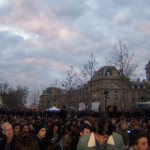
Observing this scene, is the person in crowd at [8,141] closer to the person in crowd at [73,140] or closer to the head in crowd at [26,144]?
the head in crowd at [26,144]

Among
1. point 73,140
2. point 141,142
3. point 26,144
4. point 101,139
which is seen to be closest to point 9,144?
point 26,144

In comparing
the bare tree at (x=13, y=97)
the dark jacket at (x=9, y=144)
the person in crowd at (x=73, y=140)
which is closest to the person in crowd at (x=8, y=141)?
the dark jacket at (x=9, y=144)

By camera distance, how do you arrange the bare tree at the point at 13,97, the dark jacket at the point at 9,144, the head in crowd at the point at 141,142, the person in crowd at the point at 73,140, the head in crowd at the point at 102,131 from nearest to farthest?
the head in crowd at the point at 102,131, the head in crowd at the point at 141,142, the dark jacket at the point at 9,144, the person in crowd at the point at 73,140, the bare tree at the point at 13,97

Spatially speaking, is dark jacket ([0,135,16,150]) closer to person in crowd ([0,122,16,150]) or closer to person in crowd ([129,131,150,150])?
person in crowd ([0,122,16,150])

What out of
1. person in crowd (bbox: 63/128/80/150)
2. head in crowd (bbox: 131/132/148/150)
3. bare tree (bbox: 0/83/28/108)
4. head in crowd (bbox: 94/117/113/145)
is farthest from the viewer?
bare tree (bbox: 0/83/28/108)

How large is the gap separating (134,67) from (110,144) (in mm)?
29321

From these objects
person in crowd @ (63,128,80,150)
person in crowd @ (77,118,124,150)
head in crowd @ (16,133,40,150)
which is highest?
person in crowd @ (77,118,124,150)

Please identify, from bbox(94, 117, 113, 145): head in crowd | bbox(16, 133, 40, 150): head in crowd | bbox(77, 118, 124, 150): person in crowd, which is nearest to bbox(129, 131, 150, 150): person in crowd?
bbox(77, 118, 124, 150): person in crowd

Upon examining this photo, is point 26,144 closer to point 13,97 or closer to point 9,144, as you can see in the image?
point 9,144

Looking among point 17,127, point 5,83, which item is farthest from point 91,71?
point 5,83

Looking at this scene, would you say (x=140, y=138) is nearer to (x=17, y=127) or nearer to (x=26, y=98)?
(x=17, y=127)

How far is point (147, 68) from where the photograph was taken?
86.9m

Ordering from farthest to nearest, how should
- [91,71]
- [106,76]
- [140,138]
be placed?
[106,76] < [91,71] < [140,138]

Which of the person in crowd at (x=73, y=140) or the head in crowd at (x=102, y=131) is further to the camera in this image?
the person in crowd at (x=73, y=140)
